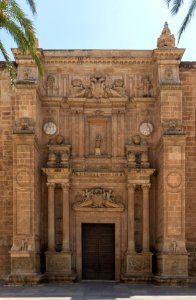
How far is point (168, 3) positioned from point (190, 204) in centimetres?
964

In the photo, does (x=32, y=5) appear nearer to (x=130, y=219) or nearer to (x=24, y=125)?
(x=24, y=125)

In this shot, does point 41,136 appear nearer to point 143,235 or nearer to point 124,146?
point 124,146

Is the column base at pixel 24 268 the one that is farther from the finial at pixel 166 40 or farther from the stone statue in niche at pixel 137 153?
the finial at pixel 166 40

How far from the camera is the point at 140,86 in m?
25.2

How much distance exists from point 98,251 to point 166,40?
28.7 feet

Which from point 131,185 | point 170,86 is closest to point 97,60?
point 170,86

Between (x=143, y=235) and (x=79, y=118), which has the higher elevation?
(x=79, y=118)

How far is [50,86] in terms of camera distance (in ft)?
82.5

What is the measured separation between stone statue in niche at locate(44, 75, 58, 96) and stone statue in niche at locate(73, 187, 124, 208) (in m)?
4.26

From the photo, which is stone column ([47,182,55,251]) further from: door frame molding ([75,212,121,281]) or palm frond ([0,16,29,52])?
palm frond ([0,16,29,52])

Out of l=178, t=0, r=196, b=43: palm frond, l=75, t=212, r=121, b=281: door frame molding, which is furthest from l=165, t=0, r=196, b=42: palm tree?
l=75, t=212, r=121, b=281: door frame molding

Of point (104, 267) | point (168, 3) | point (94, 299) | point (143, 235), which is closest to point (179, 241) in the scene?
point (143, 235)

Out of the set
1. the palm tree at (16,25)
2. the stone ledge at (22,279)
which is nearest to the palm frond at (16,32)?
the palm tree at (16,25)

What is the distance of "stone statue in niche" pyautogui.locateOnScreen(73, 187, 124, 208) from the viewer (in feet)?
80.3
